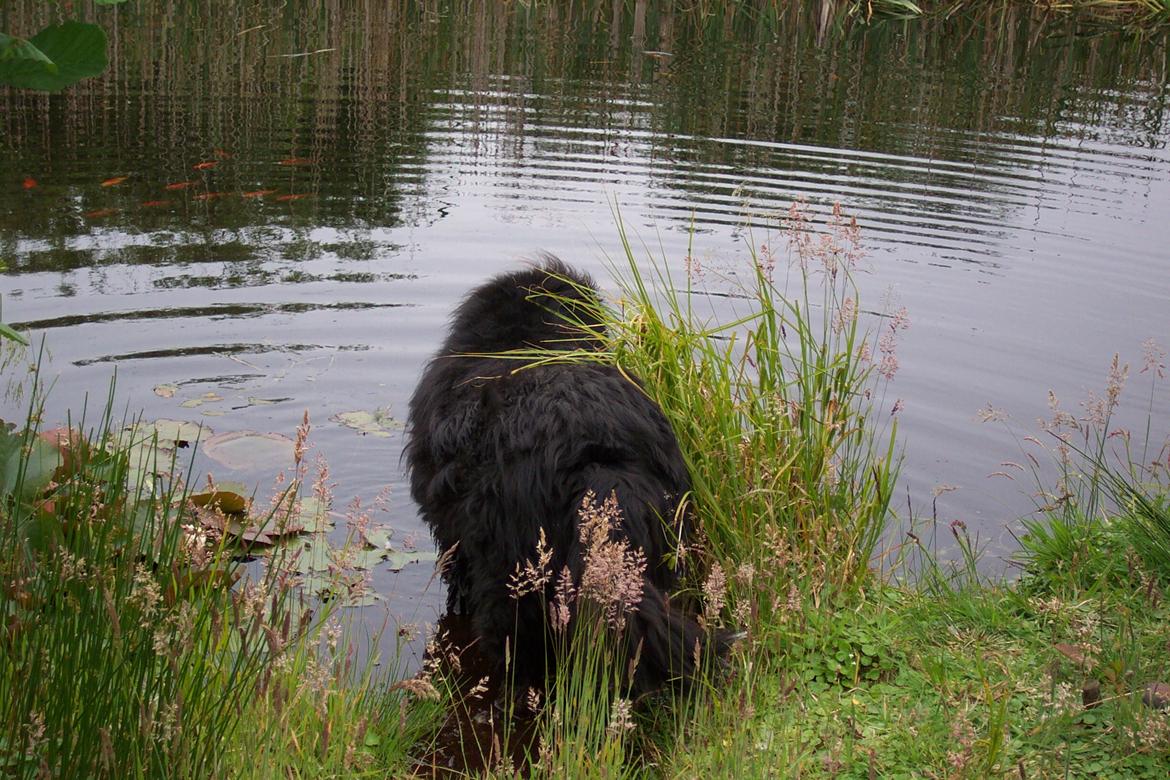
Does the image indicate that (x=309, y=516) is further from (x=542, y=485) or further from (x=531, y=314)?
(x=542, y=485)

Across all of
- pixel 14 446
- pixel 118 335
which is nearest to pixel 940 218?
pixel 118 335

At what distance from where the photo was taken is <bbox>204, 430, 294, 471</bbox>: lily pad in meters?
5.02

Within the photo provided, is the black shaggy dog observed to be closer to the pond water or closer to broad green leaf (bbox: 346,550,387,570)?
broad green leaf (bbox: 346,550,387,570)

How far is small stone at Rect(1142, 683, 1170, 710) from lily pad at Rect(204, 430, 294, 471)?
3.59 meters

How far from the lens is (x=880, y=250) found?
336 inches

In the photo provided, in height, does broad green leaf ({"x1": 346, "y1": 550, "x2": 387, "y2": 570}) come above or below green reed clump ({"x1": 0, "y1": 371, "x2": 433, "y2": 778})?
below

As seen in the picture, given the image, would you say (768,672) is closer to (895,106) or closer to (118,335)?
(118,335)

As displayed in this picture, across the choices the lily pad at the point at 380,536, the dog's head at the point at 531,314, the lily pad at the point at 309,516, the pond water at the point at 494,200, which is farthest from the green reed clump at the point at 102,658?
the lily pad at the point at 380,536

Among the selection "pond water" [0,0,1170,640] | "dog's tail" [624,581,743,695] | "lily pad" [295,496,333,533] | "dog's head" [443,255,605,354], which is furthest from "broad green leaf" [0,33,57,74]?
"pond water" [0,0,1170,640]

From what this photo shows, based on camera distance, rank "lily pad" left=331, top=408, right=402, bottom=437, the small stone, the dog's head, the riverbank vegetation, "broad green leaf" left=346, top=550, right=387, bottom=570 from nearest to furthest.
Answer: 1. the riverbank vegetation
2. the small stone
3. the dog's head
4. "broad green leaf" left=346, top=550, right=387, bottom=570
5. "lily pad" left=331, top=408, right=402, bottom=437

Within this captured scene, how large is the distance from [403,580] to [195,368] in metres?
2.27

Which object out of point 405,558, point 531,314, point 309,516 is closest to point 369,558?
point 405,558

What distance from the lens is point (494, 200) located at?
940 centimetres

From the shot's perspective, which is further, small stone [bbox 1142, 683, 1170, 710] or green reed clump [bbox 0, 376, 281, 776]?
small stone [bbox 1142, 683, 1170, 710]
